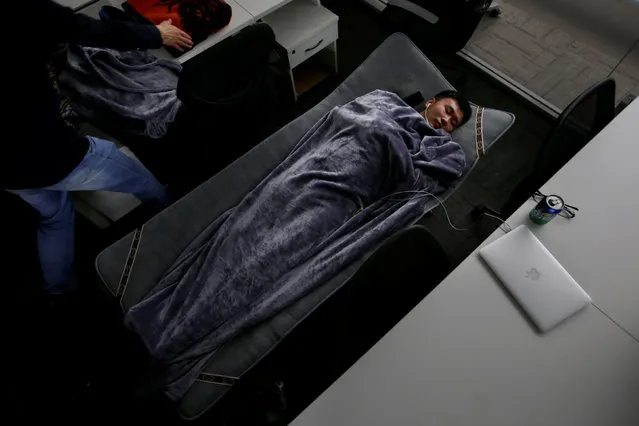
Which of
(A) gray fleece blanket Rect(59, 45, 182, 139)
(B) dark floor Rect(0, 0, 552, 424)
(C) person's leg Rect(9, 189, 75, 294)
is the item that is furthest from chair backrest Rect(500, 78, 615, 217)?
(C) person's leg Rect(9, 189, 75, 294)

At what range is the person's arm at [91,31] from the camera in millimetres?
1206

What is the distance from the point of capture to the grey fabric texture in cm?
141

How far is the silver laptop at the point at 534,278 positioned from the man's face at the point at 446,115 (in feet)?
2.39

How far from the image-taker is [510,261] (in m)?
1.23

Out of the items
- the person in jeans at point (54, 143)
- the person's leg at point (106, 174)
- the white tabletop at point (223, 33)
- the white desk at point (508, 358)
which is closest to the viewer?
the white desk at point (508, 358)

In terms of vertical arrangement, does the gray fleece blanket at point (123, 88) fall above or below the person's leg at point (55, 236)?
above

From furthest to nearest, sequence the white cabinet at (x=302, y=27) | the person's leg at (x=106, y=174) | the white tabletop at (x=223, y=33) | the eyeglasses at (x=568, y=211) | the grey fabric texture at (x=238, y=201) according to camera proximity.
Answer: the white cabinet at (x=302, y=27) < the white tabletop at (x=223, y=33) < the person's leg at (x=106, y=174) < the grey fabric texture at (x=238, y=201) < the eyeglasses at (x=568, y=211)

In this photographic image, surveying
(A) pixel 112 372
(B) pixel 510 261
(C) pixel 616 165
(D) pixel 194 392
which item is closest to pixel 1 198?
(A) pixel 112 372

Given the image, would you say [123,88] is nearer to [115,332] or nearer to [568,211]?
[115,332]

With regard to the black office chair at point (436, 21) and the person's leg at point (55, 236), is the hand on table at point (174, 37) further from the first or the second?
the black office chair at point (436, 21)

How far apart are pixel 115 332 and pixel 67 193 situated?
26.2 inches

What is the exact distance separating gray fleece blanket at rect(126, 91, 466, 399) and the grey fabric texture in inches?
1.9

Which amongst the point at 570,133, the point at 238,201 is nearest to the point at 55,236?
the point at 238,201

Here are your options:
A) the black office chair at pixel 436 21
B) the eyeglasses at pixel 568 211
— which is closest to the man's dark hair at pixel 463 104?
the black office chair at pixel 436 21
